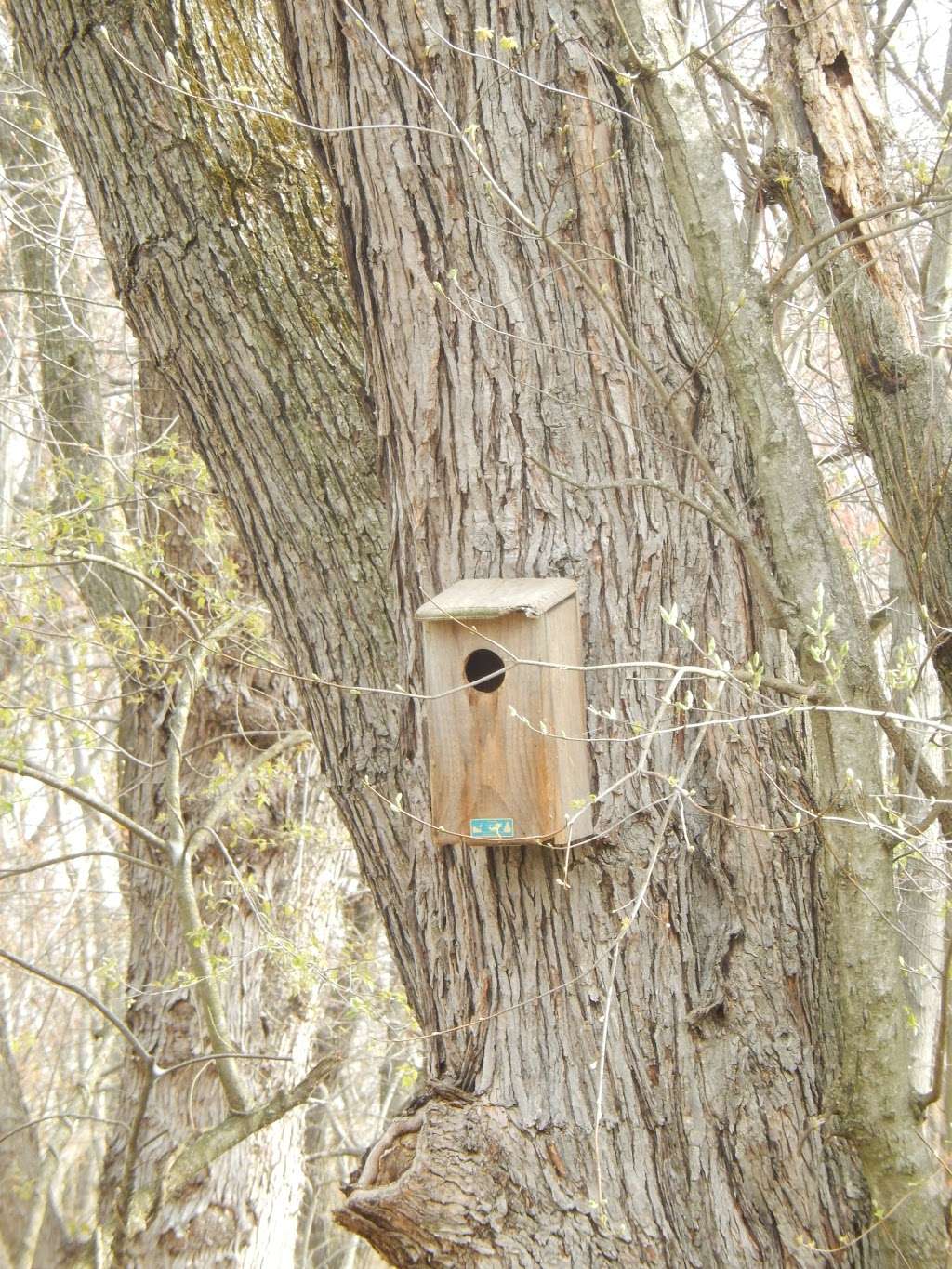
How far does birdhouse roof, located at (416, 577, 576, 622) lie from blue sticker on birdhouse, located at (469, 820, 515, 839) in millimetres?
399

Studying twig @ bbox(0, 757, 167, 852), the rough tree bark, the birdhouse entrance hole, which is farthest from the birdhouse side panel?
the rough tree bark

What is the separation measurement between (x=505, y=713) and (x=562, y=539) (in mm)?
396

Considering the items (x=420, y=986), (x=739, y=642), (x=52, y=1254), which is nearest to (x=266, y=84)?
(x=739, y=642)

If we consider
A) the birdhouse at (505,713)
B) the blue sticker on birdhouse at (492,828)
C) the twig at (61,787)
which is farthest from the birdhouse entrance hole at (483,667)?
the twig at (61,787)

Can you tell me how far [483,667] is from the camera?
2418 millimetres

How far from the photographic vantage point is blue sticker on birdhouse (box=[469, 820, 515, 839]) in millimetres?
2273

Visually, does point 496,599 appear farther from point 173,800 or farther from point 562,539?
point 173,800

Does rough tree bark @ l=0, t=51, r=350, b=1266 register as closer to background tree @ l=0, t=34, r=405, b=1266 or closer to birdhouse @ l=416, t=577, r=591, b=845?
background tree @ l=0, t=34, r=405, b=1266

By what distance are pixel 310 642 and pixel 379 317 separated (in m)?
0.76

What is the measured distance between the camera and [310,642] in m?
2.78

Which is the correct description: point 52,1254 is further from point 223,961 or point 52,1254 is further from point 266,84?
point 266,84

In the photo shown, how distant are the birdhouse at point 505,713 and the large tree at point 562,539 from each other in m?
0.11

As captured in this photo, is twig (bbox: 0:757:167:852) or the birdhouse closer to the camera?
the birdhouse

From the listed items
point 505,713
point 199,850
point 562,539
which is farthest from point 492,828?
point 199,850
